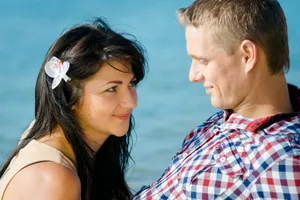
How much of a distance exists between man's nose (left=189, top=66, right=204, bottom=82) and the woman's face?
25.7 inches

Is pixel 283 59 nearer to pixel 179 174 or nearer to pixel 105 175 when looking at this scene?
pixel 179 174

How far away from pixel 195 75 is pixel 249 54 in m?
0.26

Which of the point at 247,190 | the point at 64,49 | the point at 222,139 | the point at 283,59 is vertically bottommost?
the point at 247,190

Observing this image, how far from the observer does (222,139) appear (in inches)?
101

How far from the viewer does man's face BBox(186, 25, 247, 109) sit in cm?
246

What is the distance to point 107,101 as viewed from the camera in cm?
313

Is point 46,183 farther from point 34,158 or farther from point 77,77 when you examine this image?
point 77,77

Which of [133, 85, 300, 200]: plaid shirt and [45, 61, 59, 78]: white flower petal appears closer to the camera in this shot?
[133, 85, 300, 200]: plaid shirt

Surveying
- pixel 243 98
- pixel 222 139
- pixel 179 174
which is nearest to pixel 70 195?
pixel 179 174

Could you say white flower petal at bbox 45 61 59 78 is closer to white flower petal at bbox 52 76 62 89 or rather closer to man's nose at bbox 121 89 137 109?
white flower petal at bbox 52 76 62 89

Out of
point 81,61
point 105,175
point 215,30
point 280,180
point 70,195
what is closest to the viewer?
point 280,180

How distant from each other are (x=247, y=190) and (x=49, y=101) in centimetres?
131

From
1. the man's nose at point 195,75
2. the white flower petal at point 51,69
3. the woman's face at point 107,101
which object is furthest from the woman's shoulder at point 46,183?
the man's nose at point 195,75

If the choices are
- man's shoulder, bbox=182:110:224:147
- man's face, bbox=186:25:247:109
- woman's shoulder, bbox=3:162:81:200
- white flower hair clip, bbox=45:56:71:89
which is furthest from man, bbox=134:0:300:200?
white flower hair clip, bbox=45:56:71:89
